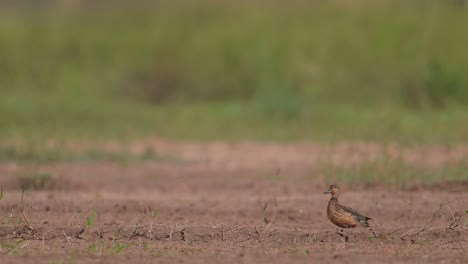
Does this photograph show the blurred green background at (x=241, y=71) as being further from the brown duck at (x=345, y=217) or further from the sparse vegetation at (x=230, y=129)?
the brown duck at (x=345, y=217)

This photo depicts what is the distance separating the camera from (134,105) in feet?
46.4

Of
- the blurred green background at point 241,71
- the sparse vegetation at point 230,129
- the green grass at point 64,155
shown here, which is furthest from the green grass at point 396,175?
the green grass at point 64,155

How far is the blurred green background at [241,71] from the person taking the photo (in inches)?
502

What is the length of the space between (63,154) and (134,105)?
3.44 m

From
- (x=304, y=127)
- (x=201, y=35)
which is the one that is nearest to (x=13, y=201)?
(x=304, y=127)

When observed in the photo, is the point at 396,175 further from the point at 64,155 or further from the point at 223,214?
the point at 64,155

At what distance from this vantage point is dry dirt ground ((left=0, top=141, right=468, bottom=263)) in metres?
5.61

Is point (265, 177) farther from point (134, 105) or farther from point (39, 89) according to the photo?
point (39, 89)

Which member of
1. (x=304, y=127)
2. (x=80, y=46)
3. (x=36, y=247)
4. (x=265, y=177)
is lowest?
(x=36, y=247)

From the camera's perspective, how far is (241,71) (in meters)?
14.5

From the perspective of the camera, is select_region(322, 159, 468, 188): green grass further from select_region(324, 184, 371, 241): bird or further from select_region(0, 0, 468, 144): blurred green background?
select_region(0, 0, 468, 144): blurred green background

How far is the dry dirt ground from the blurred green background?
1.72 meters

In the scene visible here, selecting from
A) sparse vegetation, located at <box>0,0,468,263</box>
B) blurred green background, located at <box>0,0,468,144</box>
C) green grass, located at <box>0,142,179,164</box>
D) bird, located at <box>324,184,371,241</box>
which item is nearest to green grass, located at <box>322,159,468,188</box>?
sparse vegetation, located at <box>0,0,468,263</box>

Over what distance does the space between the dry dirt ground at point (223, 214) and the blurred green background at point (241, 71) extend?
1.72 m
